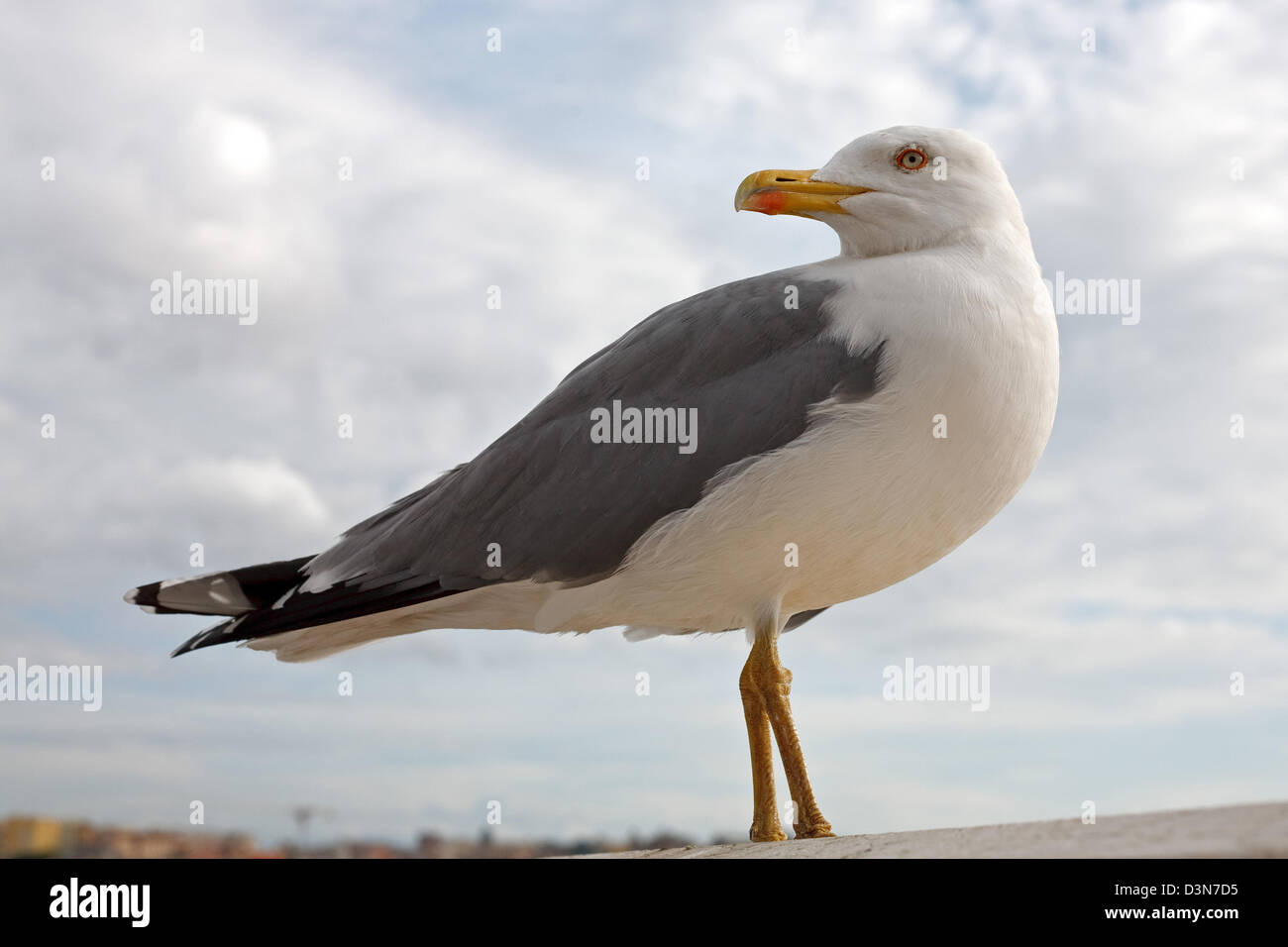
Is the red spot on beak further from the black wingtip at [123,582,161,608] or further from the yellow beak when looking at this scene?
the black wingtip at [123,582,161,608]

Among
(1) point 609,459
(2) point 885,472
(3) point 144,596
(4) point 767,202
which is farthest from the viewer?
(3) point 144,596

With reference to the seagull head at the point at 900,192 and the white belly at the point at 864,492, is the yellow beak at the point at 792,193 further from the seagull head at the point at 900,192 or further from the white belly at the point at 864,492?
the white belly at the point at 864,492

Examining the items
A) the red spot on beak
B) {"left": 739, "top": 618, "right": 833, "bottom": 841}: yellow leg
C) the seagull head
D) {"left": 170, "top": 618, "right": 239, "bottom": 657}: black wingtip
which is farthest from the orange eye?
{"left": 170, "top": 618, "right": 239, "bottom": 657}: black wingtip

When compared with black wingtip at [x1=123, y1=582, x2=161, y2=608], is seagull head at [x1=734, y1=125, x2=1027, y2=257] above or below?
above

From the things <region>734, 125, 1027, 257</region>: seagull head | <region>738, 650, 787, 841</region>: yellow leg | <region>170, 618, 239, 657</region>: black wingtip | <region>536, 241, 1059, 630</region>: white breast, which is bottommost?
<region>738, 650, 787, 841</region>: yellow leg

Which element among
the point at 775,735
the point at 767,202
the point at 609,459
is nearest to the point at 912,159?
the point at 767,202

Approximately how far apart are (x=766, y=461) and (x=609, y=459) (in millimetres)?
812

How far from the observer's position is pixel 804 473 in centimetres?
498

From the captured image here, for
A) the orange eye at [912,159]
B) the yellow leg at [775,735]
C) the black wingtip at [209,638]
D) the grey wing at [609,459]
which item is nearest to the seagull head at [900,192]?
the orange eye at [912,159]

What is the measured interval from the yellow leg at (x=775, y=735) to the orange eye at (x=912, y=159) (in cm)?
253

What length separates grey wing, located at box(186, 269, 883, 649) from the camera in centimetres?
516

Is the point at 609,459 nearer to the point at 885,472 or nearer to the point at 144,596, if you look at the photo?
the point at 885,472

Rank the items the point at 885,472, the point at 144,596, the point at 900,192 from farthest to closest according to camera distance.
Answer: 1. the point at 144,596
2. the point at 900,192
3. the point at 885,472

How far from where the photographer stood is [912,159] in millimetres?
5906
